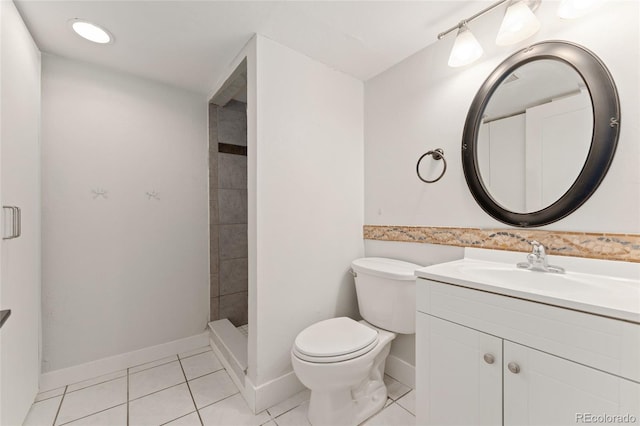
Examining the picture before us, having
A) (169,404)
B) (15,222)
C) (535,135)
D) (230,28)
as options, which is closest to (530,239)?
(535,135)

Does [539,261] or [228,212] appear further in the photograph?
[228,212]

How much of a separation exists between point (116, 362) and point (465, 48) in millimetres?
2870

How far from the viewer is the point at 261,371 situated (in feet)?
4.80

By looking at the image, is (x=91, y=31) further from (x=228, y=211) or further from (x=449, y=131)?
(x=449, y=131)

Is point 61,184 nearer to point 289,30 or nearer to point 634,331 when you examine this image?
point 289,30

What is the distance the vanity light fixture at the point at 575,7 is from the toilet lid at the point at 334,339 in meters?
1.62

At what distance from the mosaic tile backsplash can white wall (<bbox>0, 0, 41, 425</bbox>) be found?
1.99 meters

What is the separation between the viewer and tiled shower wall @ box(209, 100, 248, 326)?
7.43 feet

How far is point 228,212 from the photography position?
2.36 m

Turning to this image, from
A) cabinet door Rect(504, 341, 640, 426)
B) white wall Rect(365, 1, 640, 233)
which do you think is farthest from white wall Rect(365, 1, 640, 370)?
cabinet door Rect(504, 341, 640, 426)

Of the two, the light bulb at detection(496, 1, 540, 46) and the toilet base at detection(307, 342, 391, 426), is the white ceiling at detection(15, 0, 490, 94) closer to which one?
the light bulb at detection(496, 1, 540, 46)

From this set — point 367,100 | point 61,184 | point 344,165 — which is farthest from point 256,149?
point 61,184

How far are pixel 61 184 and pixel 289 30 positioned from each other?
172 centimetres

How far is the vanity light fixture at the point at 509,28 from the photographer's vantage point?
3.62 feet
